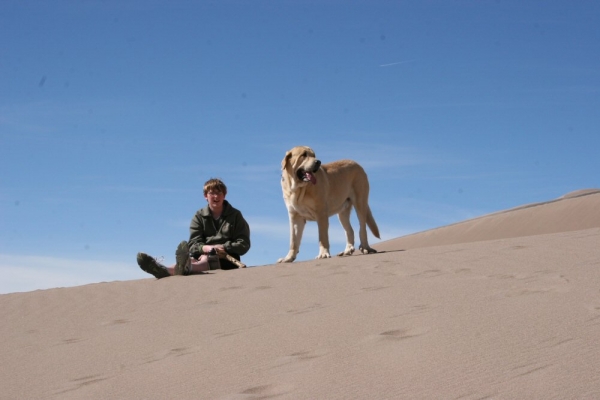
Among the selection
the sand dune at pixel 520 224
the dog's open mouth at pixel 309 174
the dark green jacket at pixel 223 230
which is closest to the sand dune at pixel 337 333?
the dark green jacket at pixel 223 230

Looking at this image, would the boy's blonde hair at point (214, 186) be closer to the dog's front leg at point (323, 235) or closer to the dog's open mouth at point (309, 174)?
the dog's open mouth at point (309, 174)

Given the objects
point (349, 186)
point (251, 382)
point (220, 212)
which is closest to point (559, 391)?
point (251, 382)

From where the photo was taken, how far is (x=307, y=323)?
4711mm

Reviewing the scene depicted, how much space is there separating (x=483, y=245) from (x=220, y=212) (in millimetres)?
3388

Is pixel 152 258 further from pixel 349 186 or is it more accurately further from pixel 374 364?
pixel 374 364

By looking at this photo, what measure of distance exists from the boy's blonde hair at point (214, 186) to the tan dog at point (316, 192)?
870 mm

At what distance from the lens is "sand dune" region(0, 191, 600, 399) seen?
3.40 meters

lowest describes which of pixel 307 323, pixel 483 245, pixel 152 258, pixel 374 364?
pixel 374 364

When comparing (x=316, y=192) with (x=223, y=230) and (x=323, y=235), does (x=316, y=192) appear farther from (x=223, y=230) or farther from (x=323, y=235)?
(x=223, y=230)

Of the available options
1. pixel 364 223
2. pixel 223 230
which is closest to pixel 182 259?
pixel 223 230

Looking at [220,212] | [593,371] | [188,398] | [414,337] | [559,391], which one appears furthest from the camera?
[220,212]

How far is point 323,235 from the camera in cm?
940

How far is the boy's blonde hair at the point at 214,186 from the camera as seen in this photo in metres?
9.11

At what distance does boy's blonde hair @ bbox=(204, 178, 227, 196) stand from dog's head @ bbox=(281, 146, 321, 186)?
880mm
